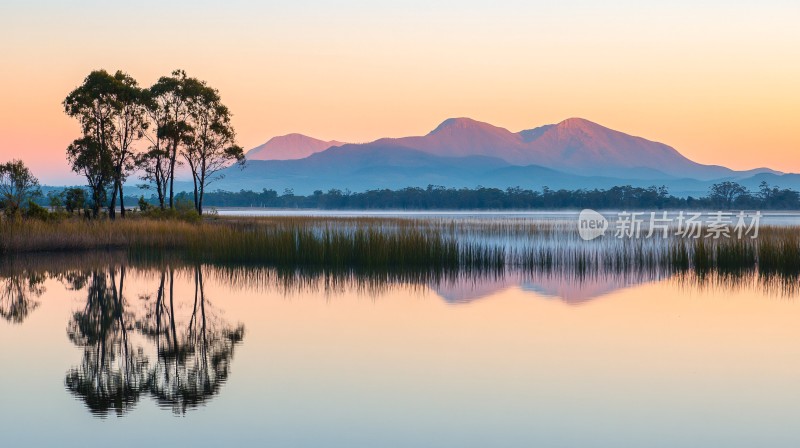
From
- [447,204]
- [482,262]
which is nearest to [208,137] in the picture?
[482,262]

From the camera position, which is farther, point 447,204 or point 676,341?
point 447,204

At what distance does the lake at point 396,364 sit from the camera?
7.08 meters

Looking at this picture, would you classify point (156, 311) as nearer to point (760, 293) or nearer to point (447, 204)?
point (760, 293)

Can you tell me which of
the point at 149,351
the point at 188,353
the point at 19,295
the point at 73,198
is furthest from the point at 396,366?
the point at 73,198

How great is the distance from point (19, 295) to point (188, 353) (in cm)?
743

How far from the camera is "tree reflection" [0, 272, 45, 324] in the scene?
44.4ft

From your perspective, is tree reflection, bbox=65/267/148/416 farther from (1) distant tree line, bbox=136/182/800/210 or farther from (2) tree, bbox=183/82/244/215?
(1) distant tree line, bbox=136/182/800/210

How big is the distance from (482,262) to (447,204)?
3824 inches

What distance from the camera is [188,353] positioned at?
400 inches

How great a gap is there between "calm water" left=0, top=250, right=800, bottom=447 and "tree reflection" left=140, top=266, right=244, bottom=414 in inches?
1.6

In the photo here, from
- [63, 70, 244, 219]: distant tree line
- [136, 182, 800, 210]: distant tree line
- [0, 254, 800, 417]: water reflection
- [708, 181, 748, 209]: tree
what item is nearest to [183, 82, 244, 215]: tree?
[63, 70, 244, 219]: distant tree line

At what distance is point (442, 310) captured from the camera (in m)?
14.2

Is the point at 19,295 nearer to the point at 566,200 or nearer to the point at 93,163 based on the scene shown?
the point at 93,163

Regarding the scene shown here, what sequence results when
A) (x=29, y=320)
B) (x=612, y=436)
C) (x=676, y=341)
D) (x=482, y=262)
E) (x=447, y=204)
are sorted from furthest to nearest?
1. (x=447, y=204)
2. (x=482, y=262)
3. (x=29, y=320)
4. (x=676, y=341)
5. (x=612, y=436)
